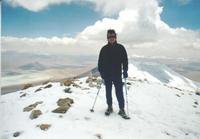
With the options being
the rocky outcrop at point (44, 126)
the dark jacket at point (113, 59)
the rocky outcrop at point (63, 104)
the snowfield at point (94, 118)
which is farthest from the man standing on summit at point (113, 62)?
the rocky outcrop at point (44, 126)

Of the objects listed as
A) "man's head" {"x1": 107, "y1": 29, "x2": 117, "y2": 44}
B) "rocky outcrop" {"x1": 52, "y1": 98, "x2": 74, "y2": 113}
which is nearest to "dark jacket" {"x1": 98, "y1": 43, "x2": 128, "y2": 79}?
"man's head" {"x1": 107, "y1": 29, "x2": 117, "y2": 44}

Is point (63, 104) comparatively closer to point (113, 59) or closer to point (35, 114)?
point (35, 114)

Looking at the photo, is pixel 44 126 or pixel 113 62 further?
pixel 113 62

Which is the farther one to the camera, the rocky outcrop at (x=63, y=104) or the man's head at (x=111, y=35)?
the rocky outcrop at (x=63, y=104)

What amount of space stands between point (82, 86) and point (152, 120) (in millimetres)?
5181

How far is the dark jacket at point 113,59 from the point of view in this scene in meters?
9.91

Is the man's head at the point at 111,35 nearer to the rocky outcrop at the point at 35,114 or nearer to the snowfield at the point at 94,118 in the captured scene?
the snowfield at the point at 94,118

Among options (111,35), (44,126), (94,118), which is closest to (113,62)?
(111,35)

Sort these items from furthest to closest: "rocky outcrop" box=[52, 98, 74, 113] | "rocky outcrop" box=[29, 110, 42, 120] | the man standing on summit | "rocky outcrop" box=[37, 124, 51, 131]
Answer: "rocky outcrop" box=[52, 98, 74, 113], the man standing on summit, "rocky outcrop" box=[29, 110, 42, 120], "rocky outcrop" box=[37, 124, 51, 131]

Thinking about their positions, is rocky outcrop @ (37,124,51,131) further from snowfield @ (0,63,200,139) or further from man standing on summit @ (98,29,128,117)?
man standing on summit @ (98,29,128,117)

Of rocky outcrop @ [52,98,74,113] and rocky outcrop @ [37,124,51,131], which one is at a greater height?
rocky outcrop @ [52,98,74,113]

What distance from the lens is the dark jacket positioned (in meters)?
9.91

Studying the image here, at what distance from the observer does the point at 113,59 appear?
392 inches

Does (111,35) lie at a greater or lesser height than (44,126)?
greater
